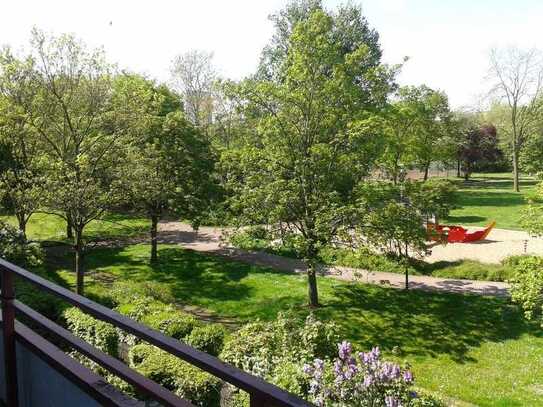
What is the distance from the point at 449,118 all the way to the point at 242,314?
43038 millimetres

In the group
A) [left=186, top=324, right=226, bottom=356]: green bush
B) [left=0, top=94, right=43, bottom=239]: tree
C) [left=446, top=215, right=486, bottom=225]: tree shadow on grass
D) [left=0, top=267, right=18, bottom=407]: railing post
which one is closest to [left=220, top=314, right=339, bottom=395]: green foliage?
[left=186, top=324, right=226, bottom=356]: green bush

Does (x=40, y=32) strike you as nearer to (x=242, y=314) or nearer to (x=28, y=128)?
(x=28, y=128)

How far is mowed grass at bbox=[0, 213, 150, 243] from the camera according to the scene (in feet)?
87.0

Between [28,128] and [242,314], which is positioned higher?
[28,128]

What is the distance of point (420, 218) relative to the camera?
16406 mm

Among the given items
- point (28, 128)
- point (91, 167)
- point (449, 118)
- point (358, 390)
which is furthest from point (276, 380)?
point (449, 118)

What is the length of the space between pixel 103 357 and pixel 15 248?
12.7 metres

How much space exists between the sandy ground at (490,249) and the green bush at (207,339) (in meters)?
14.3

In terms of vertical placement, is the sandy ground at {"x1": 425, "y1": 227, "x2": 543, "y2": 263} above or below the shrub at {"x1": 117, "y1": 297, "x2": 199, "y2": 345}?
below

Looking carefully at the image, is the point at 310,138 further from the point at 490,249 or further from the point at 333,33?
the point at 333,33

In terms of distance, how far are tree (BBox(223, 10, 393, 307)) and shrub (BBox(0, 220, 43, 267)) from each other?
6326 millimetres

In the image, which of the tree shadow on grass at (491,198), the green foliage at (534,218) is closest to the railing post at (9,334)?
the green foliage at (534,218)

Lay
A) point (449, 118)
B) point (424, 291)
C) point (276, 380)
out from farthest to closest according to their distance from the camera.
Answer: point (449, 118), point (424, 291), point (276, 380)

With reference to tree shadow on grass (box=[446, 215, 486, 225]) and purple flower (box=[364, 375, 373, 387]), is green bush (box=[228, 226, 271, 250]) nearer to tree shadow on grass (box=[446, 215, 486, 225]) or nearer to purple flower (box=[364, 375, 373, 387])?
purple flower (box=[364, 375, 373, 387])
